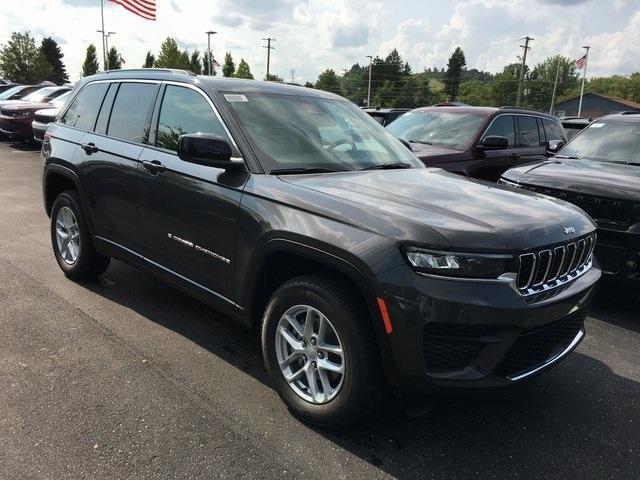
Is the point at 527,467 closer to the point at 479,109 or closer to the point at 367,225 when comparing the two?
the point at 367,225

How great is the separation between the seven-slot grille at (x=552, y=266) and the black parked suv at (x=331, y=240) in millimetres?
11

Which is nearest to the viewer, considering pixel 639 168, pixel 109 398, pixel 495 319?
pixel 495 319

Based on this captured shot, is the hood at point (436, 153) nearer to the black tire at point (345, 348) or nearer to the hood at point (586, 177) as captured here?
the hood at point (586, 177)

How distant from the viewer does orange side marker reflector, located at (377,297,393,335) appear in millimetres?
2488

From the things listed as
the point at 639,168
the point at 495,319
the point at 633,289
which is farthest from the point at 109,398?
the point at 639,168

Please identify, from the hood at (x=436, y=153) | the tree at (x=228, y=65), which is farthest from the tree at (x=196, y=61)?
the hood at (x=436, y=153)

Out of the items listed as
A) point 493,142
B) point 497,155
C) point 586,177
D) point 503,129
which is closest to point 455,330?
point 586,177

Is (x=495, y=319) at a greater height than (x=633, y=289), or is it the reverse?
(x=495, y=319)

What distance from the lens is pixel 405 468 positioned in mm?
2652

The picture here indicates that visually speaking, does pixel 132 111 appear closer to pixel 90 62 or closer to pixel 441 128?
pixel 441 128

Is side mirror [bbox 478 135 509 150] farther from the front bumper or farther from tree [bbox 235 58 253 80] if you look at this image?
tree [bbox 235 58 253 80]

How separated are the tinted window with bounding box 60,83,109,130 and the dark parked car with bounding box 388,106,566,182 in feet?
12.5

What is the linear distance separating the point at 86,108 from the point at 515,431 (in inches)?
168

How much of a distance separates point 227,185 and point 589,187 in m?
3.34
